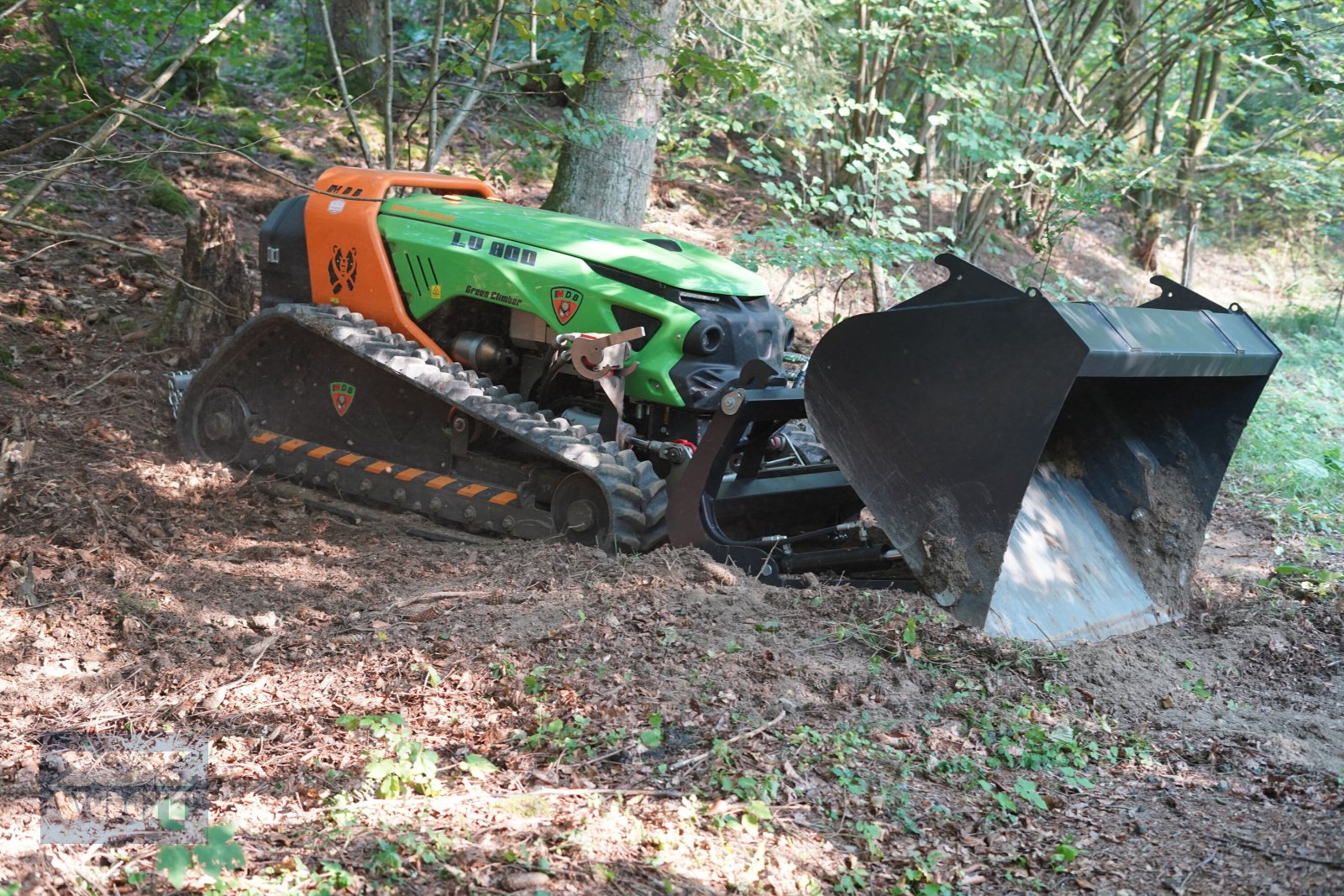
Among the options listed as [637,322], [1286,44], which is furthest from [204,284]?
[1286,44]

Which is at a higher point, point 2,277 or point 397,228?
point 397,228

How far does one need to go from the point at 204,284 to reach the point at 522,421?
3.19 metres

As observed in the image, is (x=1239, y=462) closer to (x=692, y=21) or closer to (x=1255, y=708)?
(x=1255, y=708)

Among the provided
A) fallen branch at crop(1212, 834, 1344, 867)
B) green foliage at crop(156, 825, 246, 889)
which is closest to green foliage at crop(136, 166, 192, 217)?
green foliage at crop(156, 825, 246, 889)

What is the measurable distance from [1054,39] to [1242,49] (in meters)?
2.52

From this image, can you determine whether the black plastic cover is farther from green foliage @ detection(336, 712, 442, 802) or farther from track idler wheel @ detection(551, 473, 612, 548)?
green foliage @ detection(336, 712, 442, 802)

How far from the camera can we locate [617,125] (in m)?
7.66

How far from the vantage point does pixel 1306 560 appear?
609cm

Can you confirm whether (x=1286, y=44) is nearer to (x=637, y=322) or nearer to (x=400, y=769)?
(x=637, y=322)

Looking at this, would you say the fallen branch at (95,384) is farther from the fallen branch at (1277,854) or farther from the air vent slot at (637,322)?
the fallen branch at (1277,854)

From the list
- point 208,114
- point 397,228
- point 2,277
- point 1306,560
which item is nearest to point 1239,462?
point 1306,560

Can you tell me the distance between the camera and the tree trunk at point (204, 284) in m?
7.22

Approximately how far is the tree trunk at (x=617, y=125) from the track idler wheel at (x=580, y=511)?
10.1 ft

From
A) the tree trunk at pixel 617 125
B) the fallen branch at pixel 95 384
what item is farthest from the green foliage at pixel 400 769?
the tree trunk at pixel 617 125
